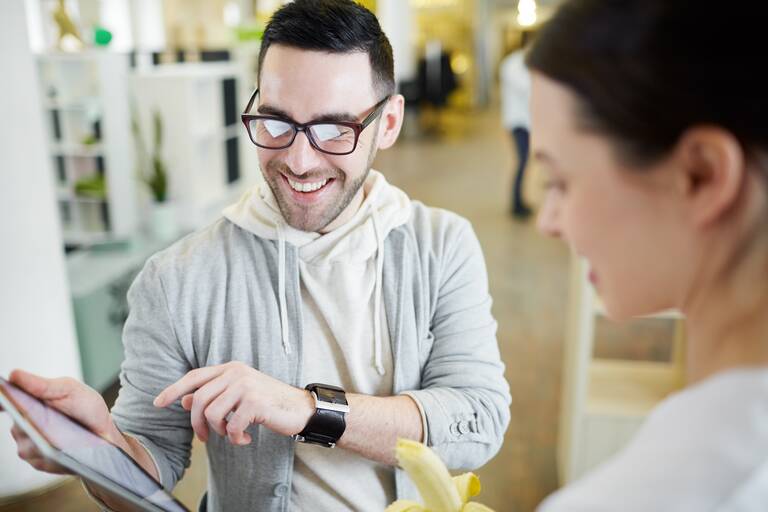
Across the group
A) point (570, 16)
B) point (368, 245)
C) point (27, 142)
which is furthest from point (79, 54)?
point (570, 16)

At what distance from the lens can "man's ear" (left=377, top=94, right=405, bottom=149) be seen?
4.21ft

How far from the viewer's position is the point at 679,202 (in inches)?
23.9

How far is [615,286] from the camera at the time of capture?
2.24 feet

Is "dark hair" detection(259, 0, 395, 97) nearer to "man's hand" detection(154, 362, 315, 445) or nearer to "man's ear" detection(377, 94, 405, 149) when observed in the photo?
"man's ear" detection(377, 94, 405, 149)

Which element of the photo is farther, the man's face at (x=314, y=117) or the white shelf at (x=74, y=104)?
the white shelf at (x=74, y=104)

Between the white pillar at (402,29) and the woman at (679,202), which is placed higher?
the white pillar at (402,29)

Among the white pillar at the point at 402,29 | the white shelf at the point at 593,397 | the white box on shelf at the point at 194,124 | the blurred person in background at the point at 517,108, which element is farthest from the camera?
the white pillar at the point at 402,29

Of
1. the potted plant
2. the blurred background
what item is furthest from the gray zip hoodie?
the potted plant

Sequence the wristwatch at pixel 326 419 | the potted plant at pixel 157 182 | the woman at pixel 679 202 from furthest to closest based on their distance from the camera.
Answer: the potted plant at pixel 157 182
the wristwatch at pixel 326 419
the woman at pixel 679 202

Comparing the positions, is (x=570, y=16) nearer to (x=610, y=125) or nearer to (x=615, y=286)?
(x=610, y=125)

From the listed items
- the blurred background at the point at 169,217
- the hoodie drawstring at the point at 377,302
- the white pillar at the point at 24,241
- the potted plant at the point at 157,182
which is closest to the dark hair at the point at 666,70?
the blurred background at the point at 169,217

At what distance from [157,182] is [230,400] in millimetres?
4290

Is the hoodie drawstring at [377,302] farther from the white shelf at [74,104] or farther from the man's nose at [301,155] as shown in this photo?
the white shelf at [74,104]

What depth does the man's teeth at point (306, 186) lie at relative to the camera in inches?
47.5
